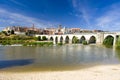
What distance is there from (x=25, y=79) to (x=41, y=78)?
0.96m

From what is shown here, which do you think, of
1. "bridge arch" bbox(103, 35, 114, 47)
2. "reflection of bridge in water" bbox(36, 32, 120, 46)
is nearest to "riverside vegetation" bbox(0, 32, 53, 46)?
"reflection of bridge in water" bbox(36, 32, 120, 46)

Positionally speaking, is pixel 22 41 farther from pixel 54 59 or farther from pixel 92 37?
pixel 54 59

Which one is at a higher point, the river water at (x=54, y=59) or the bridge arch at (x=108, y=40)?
the bridge arch at (x=108, y=40)

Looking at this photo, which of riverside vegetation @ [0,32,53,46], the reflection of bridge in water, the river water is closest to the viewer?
the river water

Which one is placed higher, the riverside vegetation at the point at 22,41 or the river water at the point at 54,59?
the riverside vegetation at the point at 22,41

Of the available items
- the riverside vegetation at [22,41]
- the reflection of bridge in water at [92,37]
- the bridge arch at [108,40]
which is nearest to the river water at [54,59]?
the bridge arch at [108,40]

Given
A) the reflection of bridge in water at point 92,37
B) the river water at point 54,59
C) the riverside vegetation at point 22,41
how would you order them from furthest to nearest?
the riverside vegetation at point 22,41 → the reflection of bridge in water at point 92,37 → the river water at point 54,59

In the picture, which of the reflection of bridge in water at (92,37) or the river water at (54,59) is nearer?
the river water at (54,59)

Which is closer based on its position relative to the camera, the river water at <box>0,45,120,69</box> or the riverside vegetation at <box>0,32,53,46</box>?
the river water at <box>0,45,120,69</box>

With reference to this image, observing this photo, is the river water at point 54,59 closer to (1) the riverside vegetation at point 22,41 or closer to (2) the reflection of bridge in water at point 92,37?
→ (2) the reflection of bridge in water at point 92,37

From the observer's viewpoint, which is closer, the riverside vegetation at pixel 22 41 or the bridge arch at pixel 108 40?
the bridge arch at pixel 108 40

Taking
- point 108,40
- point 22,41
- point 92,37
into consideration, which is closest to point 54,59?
point 108,40

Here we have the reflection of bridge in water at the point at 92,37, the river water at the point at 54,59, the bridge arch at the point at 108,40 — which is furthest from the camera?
the reflection of bridge in water at the point at 92,37

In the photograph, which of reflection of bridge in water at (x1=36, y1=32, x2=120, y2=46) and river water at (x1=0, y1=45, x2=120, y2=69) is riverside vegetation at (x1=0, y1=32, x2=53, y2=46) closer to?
reflection of bridge in water at (x1=36, y1=32, x2=120, y2=46)
